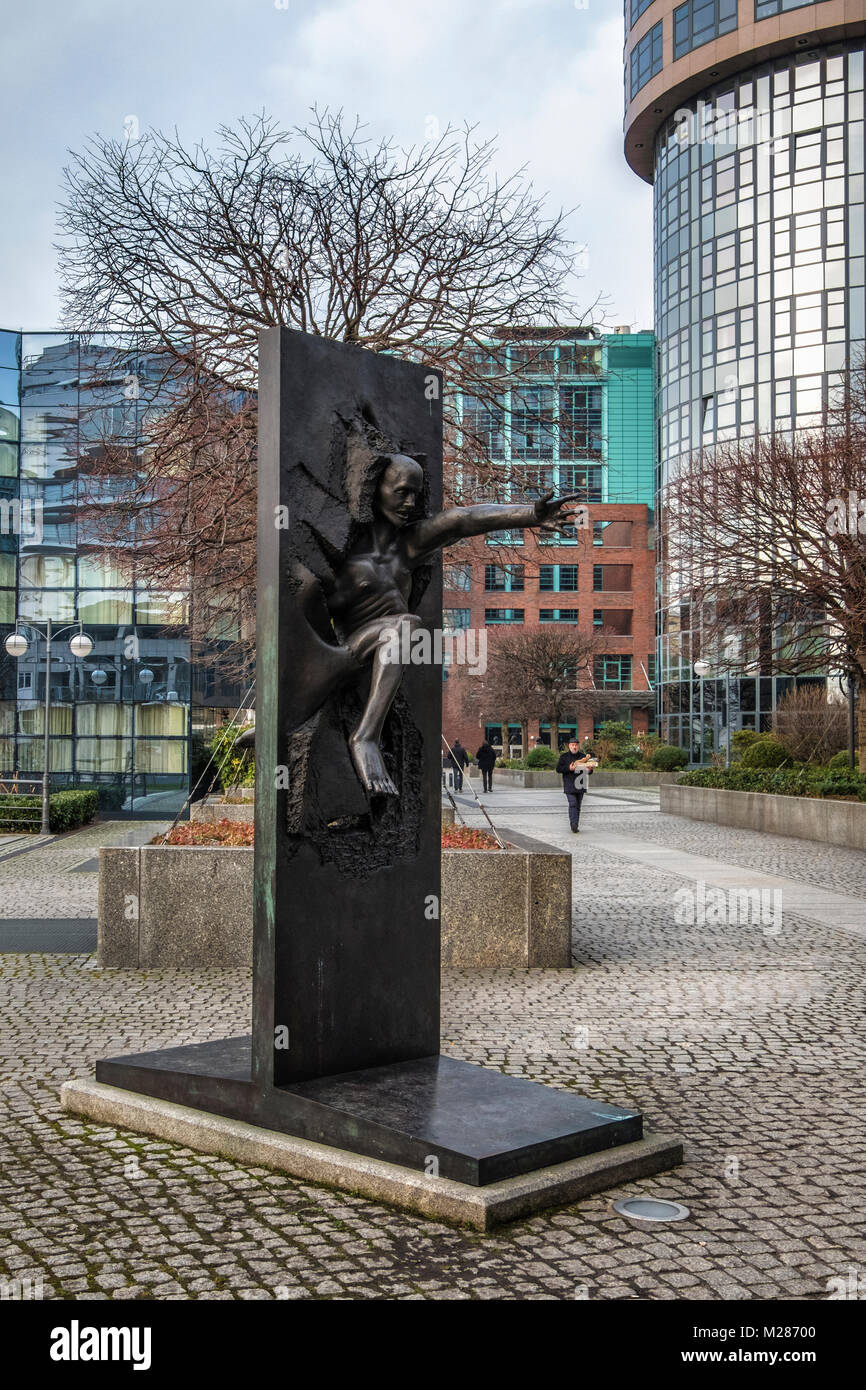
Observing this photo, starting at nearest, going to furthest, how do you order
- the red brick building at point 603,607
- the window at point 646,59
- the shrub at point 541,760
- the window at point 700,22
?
1. the window at point 700,22
2. the shrub at point 541,760
3. the window at point 646,59
4. the red brick building at point 603,607

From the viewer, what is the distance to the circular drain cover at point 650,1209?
14.5 ft

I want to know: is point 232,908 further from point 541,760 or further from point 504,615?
point 504,615

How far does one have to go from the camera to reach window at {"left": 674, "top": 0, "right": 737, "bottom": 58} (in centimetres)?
5378

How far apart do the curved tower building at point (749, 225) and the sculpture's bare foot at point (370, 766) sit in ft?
145

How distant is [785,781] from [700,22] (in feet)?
139

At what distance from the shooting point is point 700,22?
54719 millimetres

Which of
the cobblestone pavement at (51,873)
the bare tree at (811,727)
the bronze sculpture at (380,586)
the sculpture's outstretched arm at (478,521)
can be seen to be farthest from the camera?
the bare tree at (811,727)

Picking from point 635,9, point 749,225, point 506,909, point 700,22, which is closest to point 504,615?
point 749,225

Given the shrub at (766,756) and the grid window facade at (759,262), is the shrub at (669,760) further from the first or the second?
the shrub at (766,756)

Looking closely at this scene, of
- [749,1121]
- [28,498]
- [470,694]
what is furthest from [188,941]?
[470,694]

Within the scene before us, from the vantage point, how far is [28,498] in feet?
103

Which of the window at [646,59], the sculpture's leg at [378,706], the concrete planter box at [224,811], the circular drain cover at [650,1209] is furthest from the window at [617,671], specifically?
the circular drain cover at [650,1209]

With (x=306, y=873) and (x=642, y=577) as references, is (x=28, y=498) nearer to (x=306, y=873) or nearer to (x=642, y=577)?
(x=306, y=873)

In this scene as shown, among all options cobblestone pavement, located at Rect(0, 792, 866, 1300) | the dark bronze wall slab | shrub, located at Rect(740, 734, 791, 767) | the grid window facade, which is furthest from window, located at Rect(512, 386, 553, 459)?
the grid window facade
